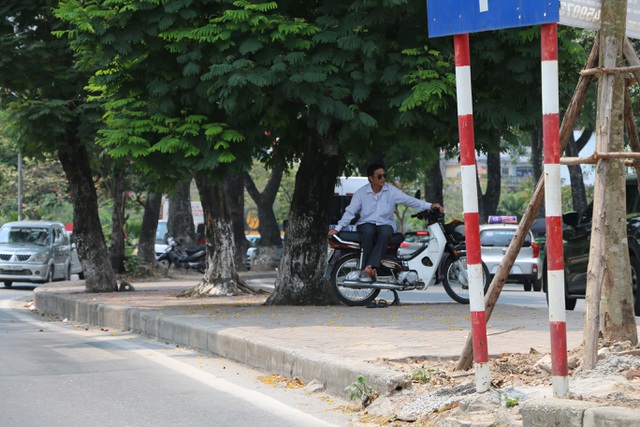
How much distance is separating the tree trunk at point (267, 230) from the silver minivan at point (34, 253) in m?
6.10

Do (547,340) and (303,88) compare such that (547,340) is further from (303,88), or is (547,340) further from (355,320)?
(303,88)

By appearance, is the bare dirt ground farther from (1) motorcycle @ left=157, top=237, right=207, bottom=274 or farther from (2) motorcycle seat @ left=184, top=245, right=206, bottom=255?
(1) motorcycle @ left=157, top=237, right=207, bottom=274

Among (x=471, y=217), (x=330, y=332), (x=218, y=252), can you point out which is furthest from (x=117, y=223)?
(x=471, y=217)

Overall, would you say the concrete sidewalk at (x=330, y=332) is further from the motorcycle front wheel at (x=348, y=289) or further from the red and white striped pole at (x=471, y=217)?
the red and white striped pole at (x=471, y=217)

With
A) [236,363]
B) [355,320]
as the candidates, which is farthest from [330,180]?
[236,363]

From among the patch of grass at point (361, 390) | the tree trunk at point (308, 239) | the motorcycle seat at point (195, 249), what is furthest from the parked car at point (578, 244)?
the motorcycle seat at point (195, 249)

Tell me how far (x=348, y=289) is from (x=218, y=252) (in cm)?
596

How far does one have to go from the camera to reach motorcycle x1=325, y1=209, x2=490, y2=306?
1420 cm

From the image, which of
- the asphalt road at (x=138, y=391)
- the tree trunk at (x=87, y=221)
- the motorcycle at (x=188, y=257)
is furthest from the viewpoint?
the motorcycle at (x=188, y=257)

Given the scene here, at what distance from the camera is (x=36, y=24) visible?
1853 cm

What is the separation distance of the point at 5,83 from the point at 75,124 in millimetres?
1577

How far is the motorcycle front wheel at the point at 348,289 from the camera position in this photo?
1430 centimetres

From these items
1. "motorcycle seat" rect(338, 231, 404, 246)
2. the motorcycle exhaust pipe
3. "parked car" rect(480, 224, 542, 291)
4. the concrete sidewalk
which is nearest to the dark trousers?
"motorcycle seat" rect(338, 231, 404, 246)

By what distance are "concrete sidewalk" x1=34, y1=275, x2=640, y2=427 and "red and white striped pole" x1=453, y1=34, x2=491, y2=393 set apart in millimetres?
785
